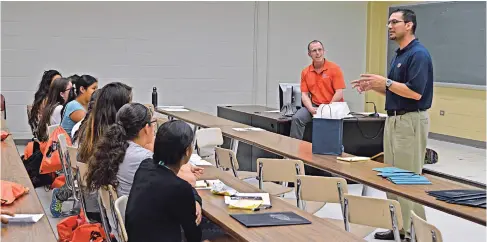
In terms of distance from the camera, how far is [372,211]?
3000 millimetres

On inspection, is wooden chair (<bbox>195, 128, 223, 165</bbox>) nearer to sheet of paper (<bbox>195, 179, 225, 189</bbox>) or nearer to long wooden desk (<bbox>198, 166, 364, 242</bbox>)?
sheet of paper (<bbox>195, 179, 225, 189</bbox>)

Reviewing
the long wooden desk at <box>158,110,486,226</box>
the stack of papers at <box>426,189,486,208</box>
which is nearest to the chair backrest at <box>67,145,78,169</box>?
the long wooden desk at <box>158,110,486,226</box>

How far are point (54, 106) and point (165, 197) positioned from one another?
3.37 meters

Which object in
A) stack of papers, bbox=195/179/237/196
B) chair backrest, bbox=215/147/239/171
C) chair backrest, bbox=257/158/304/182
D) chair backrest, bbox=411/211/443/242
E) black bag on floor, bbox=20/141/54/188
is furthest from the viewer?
black bag on floor, bbox=20/141/54/188

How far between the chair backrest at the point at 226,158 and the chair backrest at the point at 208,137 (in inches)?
15.6

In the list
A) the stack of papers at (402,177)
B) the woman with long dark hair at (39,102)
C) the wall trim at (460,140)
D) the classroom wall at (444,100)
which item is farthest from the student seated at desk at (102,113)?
the wall trim at (460,140)

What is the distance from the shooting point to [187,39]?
986 centimetres

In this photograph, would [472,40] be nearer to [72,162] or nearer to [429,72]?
[429,72]

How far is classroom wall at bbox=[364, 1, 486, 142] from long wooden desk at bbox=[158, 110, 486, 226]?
4802 millimetres

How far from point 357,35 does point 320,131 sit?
724 cm

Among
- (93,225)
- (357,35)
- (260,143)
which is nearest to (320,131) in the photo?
(260,143)

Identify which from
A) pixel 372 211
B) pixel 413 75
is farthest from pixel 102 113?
pixel 413 75

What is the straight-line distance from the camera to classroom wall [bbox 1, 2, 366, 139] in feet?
29.4

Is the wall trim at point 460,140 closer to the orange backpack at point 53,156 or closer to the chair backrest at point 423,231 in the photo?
the orange backpack at point 53,156
